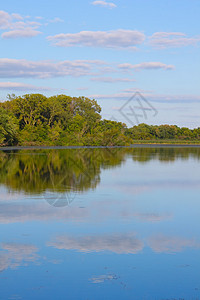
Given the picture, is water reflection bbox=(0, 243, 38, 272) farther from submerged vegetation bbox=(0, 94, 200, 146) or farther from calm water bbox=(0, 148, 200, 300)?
submerged vegetation bbox=(0, 94, 200, 146)

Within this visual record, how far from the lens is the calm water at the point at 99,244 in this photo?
288 inches

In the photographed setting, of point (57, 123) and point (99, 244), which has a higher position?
point (57, 123)

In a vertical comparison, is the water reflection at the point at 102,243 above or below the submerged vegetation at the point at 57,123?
below

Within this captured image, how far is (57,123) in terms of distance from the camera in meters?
108

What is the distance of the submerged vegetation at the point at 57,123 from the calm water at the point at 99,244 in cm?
5974

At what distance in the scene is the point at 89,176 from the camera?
87.1 ft

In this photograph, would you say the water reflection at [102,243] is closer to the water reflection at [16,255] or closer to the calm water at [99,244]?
the calm water at [99,244]

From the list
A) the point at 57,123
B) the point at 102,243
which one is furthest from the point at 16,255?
the point at 57,123

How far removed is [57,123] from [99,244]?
98614 millimetres

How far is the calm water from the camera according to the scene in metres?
7.32

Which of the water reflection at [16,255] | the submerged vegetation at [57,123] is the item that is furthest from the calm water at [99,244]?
the submerged vegetation at [57,123]

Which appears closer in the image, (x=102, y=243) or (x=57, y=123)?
(x=102, y=243)

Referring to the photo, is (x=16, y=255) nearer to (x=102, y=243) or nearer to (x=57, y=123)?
(x=102, y=243)

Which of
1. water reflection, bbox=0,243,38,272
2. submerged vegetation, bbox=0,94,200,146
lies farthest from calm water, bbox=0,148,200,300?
submerged vegetation, bbox=0,94,200,146
